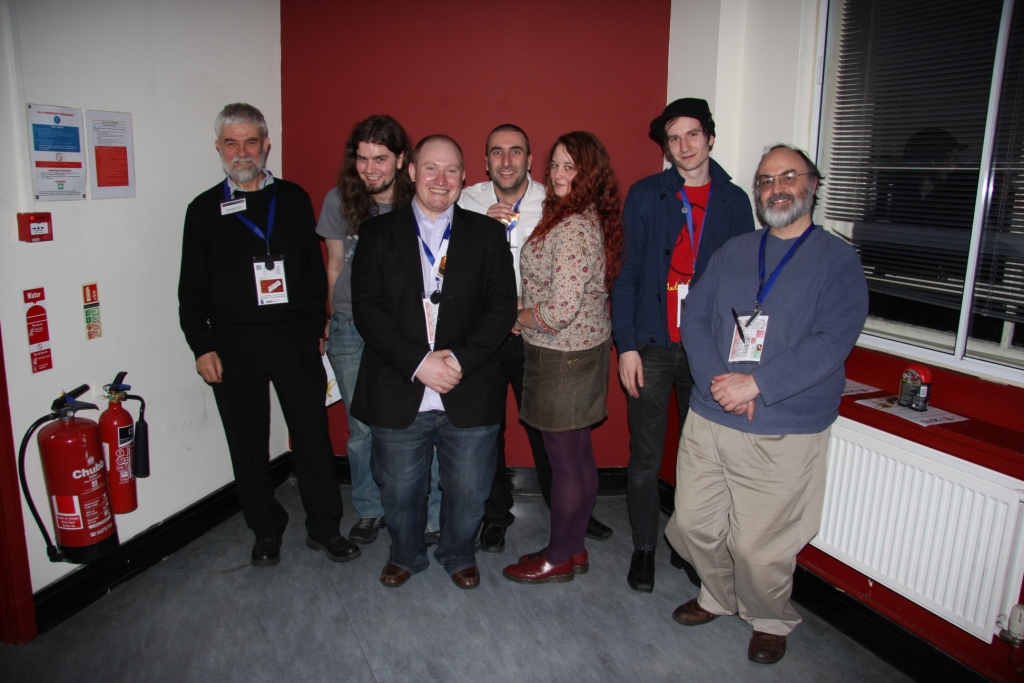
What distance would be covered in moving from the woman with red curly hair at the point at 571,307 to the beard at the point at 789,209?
54 centimetres

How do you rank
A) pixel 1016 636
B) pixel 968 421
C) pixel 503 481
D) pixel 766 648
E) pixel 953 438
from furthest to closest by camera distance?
pixel 503 481 < pixel 766 648 < pixel 968 421 < pixel 953 438 < pixel 1016 636

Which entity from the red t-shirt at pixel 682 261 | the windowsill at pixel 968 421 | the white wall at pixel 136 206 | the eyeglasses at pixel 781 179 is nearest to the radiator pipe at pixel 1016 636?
the windowsill at pixel 968 421

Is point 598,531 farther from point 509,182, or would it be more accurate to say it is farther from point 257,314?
point 257,314

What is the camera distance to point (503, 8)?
3365 millimetres

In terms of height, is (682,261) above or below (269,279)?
above

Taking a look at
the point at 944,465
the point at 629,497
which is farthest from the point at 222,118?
the point at 944,465

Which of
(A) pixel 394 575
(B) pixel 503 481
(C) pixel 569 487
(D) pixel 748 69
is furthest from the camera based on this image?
(B) pixel 503 481

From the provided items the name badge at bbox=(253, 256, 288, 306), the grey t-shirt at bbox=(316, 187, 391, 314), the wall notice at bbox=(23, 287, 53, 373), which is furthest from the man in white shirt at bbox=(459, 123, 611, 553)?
the wall notice at bbox=(23, 287, 53, 373)

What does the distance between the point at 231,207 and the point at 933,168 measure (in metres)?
2.69

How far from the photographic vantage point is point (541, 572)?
286cm

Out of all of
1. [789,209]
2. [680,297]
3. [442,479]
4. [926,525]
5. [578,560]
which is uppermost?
Result: [789,209]

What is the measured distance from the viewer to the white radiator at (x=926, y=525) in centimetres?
201

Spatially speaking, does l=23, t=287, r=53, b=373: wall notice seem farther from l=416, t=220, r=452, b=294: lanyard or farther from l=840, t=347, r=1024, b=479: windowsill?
l=840, t=347, r=1024, b=479: windowsill

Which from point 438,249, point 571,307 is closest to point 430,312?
point 438,249
